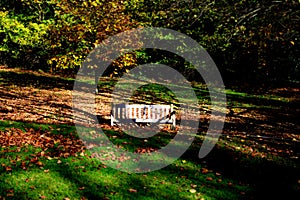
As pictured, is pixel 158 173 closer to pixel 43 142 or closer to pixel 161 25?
pixel 43 142

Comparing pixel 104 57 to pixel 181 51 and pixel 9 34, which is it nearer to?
pixel 181 51

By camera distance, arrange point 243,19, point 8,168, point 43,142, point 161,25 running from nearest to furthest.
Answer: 1. point 8,168
2. point 43,142
3. point 243,19
4. point 161,25

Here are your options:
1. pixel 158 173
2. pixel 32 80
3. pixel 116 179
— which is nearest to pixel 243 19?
pixel 158 173

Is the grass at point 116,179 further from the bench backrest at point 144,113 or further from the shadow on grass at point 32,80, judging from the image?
the shadow on grass at point 32,80

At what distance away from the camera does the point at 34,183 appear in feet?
20.5

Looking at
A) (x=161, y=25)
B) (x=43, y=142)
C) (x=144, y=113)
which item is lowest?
(x=43, y=142)

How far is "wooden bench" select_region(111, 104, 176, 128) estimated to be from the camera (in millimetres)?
11477

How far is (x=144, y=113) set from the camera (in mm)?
11484

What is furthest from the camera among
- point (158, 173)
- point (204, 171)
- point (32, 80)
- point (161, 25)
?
point (32, 80)

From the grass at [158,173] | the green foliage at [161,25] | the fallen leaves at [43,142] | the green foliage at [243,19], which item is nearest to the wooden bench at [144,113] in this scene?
the grass at [158,173]

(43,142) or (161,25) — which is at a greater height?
(161,25)

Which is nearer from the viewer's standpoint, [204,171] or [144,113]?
[204,171]

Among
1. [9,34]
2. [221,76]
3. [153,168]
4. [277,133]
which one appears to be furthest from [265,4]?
[9,34]

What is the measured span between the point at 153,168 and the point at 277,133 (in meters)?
6.81
